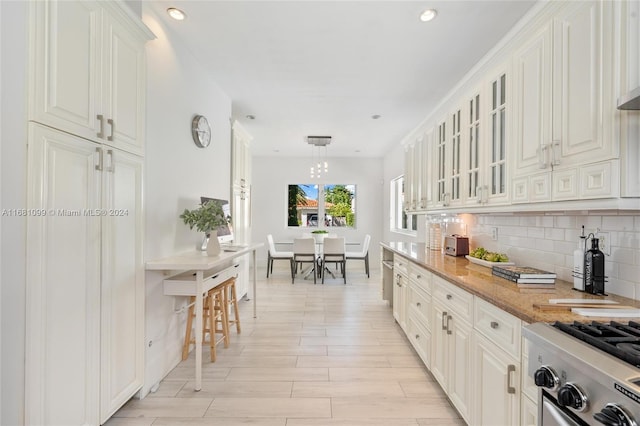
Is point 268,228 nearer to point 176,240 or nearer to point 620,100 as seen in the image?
→ point 176,240

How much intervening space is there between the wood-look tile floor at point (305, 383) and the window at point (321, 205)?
424cm

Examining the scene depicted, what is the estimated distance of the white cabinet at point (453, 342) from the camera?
5.87ft

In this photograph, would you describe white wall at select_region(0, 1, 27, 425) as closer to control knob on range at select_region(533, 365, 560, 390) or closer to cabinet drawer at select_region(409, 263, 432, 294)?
control knob on range at select_region(533, 365, 560, 390)

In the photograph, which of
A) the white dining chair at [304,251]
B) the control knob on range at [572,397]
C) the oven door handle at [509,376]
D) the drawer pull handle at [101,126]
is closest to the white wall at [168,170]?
the drawer pull handle at [101,126]

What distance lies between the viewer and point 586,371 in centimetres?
87

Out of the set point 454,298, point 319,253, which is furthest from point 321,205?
point 454,298


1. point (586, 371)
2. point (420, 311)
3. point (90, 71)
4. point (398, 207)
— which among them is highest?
point (90, 71)

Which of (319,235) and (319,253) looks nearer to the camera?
(319,253)

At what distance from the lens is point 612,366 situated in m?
0.83

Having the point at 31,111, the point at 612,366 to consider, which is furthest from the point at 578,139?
the point at 31,111

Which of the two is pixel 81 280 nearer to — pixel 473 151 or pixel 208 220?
pixel 208 220

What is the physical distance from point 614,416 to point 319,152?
22.6ft

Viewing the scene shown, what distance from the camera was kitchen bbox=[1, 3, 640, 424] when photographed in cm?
128

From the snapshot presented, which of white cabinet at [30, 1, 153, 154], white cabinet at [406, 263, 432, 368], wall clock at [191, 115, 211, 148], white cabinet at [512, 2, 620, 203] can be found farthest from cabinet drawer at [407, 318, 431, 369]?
wall clock at [191, 115, 211, 148]
